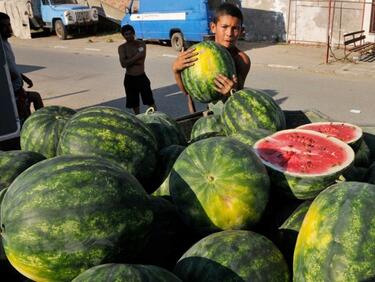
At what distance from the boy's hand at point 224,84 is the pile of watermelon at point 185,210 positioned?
1.10 metres

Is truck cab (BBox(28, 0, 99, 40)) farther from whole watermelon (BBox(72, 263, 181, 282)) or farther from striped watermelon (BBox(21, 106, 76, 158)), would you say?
whole watermelon (BBox(72, 263, 181, 282))

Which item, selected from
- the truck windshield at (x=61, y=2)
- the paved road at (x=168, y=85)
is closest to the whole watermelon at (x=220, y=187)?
the paved road at (x=168, y=85)

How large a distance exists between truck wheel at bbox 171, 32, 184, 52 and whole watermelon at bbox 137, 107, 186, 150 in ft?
47.8

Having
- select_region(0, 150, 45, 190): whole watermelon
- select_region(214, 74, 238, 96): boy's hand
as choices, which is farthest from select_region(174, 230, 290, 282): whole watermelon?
select_region(214, 74, 238, 96): boy's hand

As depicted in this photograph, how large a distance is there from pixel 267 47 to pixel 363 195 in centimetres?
1636

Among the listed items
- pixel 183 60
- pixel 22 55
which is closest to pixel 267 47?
pixel 22 55

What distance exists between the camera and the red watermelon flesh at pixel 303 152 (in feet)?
7.94

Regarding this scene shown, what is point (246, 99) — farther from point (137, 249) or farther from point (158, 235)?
point (137, 249)

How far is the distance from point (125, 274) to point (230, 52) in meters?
3.26

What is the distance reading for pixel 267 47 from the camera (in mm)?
17625

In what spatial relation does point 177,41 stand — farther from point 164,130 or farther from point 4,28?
point 164,130

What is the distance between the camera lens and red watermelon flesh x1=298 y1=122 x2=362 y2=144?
117 inches

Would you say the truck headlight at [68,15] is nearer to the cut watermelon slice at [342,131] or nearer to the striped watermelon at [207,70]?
the striped watermelon at [207,70]

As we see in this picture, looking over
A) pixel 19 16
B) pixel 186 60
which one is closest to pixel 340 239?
pixel 186 60
